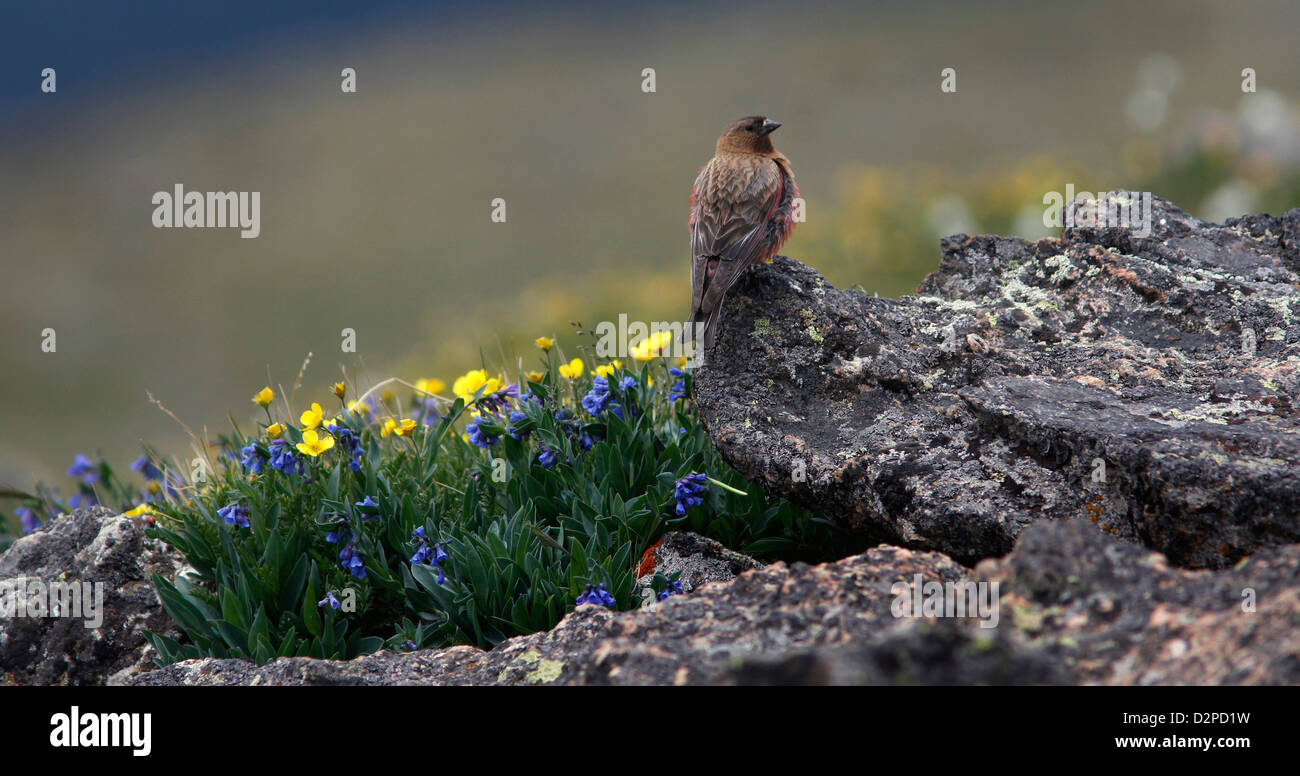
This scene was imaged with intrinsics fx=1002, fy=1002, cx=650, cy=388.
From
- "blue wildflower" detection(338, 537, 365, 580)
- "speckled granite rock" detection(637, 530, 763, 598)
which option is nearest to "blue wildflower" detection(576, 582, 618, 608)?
"speckled granite rock" detection(637, 530, 763, 598)

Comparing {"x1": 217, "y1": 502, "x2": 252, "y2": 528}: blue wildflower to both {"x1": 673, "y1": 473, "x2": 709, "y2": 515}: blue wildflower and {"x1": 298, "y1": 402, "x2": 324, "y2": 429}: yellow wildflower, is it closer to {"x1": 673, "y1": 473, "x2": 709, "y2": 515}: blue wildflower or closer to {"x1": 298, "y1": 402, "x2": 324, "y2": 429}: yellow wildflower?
{"x1": 298, "y1": 402, "x2": 324, "y2": 429}: yellow wildflower

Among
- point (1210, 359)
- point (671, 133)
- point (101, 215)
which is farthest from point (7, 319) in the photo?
point (1210, 359)

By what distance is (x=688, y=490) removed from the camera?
15.5 feet

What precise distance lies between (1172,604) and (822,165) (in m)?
22.7

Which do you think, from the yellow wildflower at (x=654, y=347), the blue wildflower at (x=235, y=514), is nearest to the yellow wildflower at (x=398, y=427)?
the blue wildflower at (x=235, y=514)

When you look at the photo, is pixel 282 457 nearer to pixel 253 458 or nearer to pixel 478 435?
pixel 253 458

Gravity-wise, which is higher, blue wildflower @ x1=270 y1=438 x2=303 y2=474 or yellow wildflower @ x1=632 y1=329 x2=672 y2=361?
yellow wildflower @ x1=632 y1=329 x2=672 y2=361

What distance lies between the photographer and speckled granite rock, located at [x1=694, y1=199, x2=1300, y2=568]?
137 inches

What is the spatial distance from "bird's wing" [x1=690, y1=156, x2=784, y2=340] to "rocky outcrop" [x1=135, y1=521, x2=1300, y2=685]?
2147 mm

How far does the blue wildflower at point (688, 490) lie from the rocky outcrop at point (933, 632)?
1.33 meters

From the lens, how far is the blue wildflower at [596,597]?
413 cm

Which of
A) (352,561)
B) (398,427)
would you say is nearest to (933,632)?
(352,561)

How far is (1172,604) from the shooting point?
245cm

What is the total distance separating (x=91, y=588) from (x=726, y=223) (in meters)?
3.68
